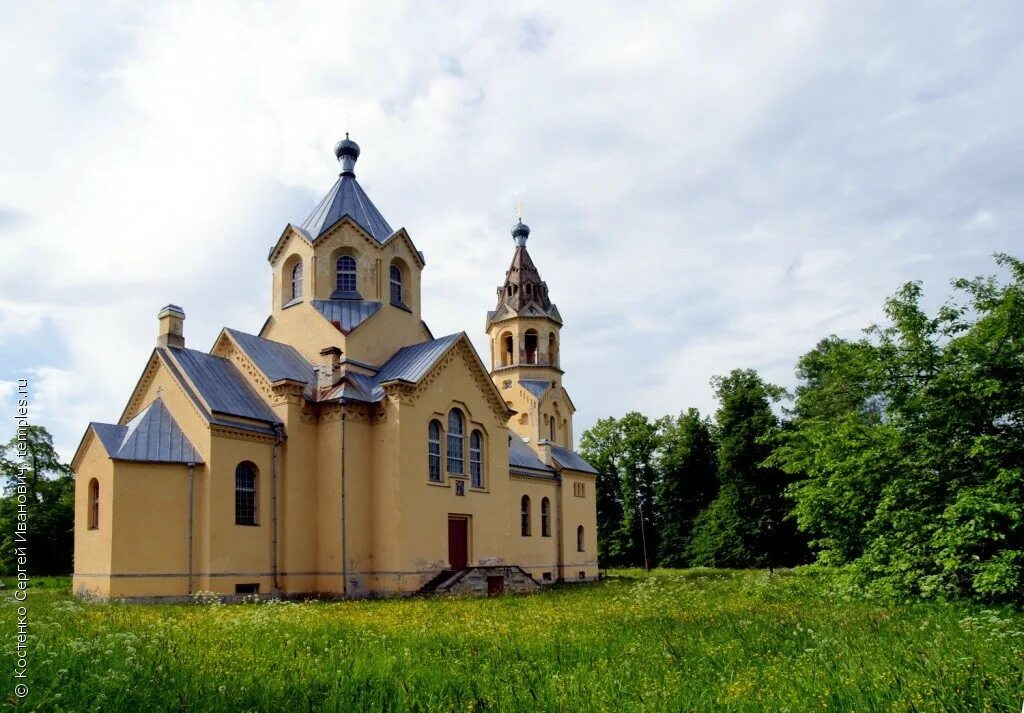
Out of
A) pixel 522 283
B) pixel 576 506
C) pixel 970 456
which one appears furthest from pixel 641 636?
pixel 522 283

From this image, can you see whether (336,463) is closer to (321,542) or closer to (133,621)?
(321,542)

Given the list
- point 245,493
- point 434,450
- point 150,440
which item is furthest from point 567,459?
point 150,440

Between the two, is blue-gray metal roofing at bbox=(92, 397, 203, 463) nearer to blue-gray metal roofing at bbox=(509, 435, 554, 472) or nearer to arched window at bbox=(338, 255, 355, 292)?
arched window at bbox=(338, 255, 355, 292)

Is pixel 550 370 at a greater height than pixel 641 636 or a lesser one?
greater

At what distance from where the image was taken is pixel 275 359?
2617cm

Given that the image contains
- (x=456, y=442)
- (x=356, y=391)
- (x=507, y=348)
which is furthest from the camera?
(x=507, y=348)

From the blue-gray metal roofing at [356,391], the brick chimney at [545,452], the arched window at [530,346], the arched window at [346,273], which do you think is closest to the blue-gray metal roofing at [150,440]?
the blue-gray metal roofing at [356,391]

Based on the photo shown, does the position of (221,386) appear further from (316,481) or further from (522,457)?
(522,457)

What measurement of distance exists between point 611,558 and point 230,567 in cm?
4109

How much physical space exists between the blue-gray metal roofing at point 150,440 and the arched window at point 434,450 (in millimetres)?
6988

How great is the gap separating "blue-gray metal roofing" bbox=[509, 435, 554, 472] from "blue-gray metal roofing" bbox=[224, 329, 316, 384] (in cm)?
1071

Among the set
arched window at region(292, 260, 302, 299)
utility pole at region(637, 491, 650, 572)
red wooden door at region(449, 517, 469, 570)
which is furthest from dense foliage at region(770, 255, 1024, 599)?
utility pole at region(637, 491, 650, 572)

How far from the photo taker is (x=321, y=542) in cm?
2450

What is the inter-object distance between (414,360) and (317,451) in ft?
14.5
